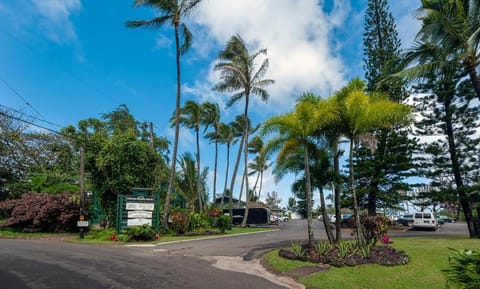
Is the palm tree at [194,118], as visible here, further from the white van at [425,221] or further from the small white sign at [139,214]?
the white van at [425,221]

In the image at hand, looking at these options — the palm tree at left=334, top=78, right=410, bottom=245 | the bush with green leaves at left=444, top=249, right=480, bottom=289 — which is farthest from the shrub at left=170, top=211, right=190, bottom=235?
the bush with green leaves at left=444, top=249, right=480, bottom=289

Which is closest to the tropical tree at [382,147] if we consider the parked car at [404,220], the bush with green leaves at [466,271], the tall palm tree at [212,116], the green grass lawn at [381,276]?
the parked car at [404,220]

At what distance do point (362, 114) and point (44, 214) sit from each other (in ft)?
59.1

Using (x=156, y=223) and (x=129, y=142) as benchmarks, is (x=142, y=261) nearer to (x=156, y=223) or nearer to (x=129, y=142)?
(x=156, y=223)

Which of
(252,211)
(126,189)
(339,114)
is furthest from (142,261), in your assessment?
(252,211)

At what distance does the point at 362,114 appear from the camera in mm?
10547

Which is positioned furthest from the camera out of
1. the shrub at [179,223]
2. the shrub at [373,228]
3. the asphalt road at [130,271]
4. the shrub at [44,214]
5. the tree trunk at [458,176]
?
the shrub at [179,223]

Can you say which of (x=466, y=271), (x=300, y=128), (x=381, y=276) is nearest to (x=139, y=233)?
(x=300, y=128)

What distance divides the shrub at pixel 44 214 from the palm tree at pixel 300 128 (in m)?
13.6

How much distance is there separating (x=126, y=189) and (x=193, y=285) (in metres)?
13.4

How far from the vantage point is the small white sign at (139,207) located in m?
15.9

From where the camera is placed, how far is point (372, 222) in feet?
34.1

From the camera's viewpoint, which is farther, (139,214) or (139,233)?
(139,214)

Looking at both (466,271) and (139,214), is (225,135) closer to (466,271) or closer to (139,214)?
(139,214)
